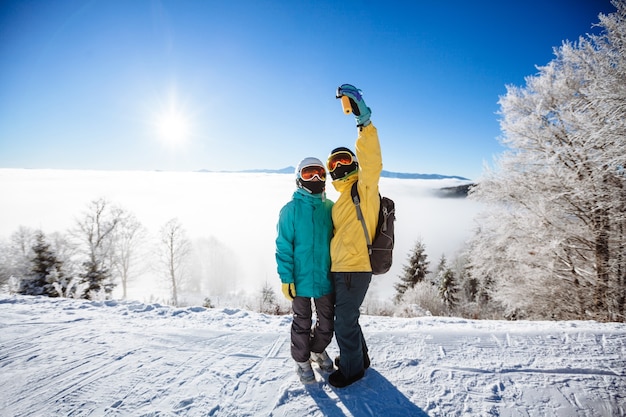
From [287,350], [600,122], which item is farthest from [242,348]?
[600,122]

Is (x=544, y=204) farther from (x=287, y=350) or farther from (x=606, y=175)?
(x=287, y=350)

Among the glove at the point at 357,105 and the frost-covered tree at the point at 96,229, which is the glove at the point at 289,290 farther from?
the frost-covered tree at the point at 96,229

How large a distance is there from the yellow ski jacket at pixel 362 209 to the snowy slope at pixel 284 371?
1.20 metres

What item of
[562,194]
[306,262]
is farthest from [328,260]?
[562,194]

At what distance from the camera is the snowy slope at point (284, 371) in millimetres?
2252

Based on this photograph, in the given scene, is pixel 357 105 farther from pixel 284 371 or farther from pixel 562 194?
pixel 562 194

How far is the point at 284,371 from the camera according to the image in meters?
2.79

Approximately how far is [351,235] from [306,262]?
53 cm

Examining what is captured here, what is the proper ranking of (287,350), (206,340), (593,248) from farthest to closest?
1. (593,248)
2. (206,340)
3. (287,350)

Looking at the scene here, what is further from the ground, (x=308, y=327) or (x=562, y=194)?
(x=562, y=194)

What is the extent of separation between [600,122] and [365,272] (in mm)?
7969

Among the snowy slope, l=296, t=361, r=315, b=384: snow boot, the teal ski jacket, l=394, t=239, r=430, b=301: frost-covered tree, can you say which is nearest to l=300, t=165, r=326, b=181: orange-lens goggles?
the teal ski jacket

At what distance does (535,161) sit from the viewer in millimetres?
9195

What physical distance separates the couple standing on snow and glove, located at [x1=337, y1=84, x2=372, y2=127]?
0.06 ft
